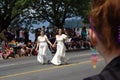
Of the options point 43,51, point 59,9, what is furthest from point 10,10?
point 43,51

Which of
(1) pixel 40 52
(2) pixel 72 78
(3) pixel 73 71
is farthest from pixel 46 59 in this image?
(2) pixel 72 78

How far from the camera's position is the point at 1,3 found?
3166cm

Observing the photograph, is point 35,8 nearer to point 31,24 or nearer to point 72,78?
point 31,24

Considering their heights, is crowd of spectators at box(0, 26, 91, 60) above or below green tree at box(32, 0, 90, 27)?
below

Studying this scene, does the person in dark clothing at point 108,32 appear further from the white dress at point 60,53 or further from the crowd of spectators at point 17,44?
the crowd of spectators at point 17,44

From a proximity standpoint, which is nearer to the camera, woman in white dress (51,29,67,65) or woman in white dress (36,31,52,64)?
woman in white dress (51,29,67,65)

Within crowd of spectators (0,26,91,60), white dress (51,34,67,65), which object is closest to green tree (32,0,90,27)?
crowd of spectators (0,26,91,60)

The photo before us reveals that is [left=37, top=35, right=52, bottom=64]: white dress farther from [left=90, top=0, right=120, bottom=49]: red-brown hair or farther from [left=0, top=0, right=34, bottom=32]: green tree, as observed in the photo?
[left=90, top=0, right=120, bottom=49]: red-brown hair

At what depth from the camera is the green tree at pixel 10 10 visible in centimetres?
2897

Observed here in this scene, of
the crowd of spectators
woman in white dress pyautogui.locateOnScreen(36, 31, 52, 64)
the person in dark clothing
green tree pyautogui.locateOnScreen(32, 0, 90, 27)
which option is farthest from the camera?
green tree pyautogui.locateOnScreen(32, 0, 90, 27)

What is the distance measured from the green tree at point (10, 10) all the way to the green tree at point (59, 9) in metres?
1.69

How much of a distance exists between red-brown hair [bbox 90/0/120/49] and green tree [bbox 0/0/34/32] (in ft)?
88.2

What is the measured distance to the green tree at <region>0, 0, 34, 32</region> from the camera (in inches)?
1141

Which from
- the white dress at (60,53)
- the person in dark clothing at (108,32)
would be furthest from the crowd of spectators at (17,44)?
the person in dark clothing at (108,32)
